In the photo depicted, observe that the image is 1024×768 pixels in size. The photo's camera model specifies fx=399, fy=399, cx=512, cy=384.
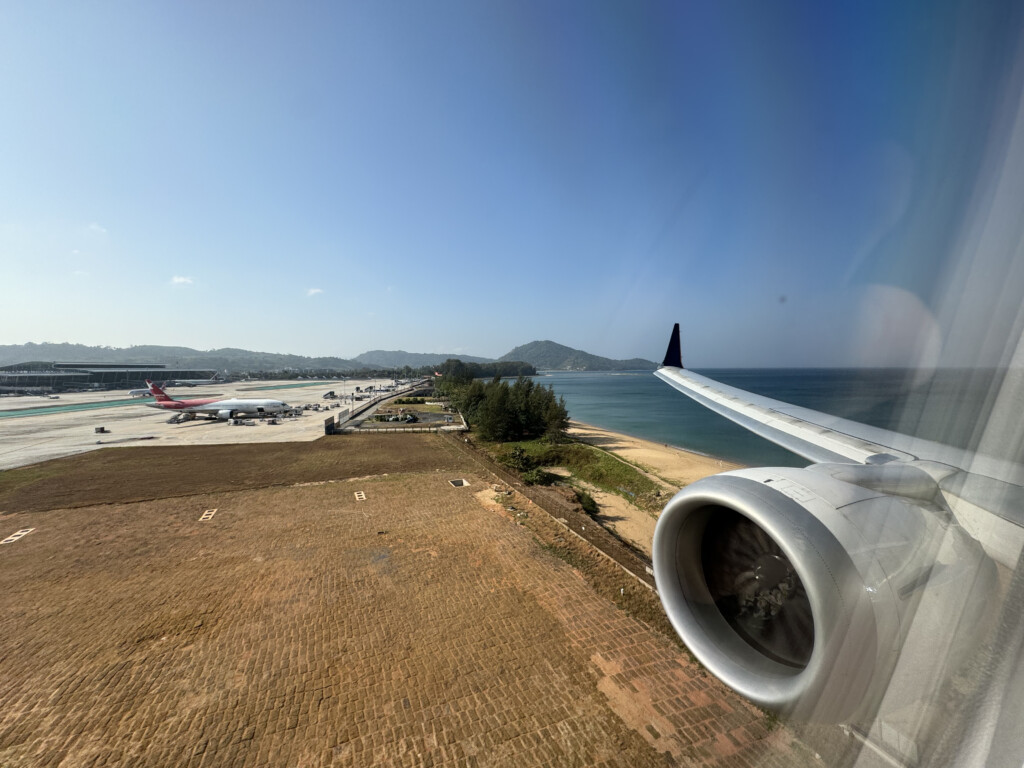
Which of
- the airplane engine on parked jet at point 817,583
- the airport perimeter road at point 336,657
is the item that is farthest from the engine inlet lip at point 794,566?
the airport perimeter road at point 336,657

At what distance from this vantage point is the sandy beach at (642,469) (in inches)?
726

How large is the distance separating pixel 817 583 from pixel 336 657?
376 inches

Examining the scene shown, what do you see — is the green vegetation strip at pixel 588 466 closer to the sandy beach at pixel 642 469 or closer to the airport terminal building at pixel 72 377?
the sandy beach at pixel 642 469

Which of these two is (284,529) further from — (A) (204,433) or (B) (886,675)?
(A) (204,433)

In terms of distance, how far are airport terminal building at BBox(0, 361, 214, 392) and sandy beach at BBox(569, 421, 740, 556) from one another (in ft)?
478

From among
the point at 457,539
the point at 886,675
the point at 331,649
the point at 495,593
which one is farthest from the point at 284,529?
the point at 886,675

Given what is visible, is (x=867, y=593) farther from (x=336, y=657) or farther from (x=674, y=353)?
(x=674, y=353)

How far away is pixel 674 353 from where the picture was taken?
18.4 m

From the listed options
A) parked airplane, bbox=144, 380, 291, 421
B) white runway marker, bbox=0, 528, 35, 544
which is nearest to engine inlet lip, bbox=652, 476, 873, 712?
white runway marker, bbox=0, 528, 35, 544

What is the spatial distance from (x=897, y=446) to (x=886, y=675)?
5066 mm

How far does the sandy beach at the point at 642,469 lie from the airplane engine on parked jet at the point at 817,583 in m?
12.8

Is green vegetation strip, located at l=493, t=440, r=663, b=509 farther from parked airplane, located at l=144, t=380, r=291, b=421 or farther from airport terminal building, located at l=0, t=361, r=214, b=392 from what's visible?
airport terminal building, located at l=0, t=361, r=214, b=392

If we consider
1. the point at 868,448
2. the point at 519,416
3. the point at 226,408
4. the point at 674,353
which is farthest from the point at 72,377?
the point at 868,448

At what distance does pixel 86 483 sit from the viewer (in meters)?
23.1
